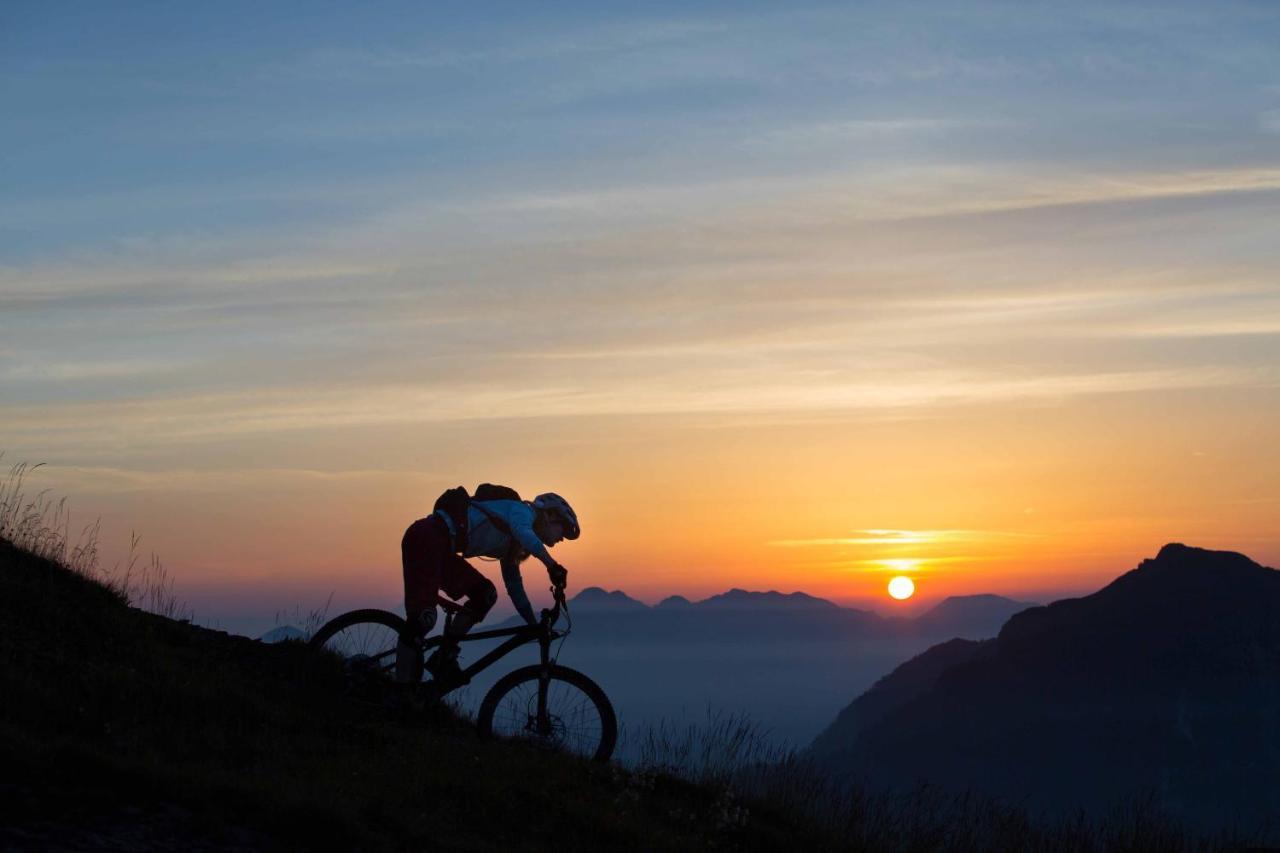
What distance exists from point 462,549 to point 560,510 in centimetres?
100

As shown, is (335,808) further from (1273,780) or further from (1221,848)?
(1273,780)

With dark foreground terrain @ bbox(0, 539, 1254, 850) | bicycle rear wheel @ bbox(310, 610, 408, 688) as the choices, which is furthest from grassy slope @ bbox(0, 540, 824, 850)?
bicycle rear wheel @ bbox(310, 610, 408, 688)

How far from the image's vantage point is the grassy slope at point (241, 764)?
25.8ft

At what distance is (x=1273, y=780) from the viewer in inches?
7702

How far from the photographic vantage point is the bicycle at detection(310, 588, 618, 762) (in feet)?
37.4

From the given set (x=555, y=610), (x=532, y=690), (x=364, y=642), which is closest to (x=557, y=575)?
(x=555, y=610)

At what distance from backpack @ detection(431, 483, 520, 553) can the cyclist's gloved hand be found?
0.54 meters

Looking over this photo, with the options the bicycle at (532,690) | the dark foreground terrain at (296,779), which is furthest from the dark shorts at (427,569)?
the dark foreground terrain at (296,779)

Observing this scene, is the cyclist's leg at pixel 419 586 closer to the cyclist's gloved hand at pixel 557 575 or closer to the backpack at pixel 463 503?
the backpack at pixel 463 503

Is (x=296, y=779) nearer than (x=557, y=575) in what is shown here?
Yes

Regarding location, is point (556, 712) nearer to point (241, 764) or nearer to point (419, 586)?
point (419, 586)

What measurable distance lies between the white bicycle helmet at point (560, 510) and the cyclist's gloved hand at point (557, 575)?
1.36ft

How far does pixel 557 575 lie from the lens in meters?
11.2

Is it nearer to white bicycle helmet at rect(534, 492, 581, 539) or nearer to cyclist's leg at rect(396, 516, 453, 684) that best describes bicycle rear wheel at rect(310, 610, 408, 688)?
cyclist's leg at rect(396, 516, 453, 684)
